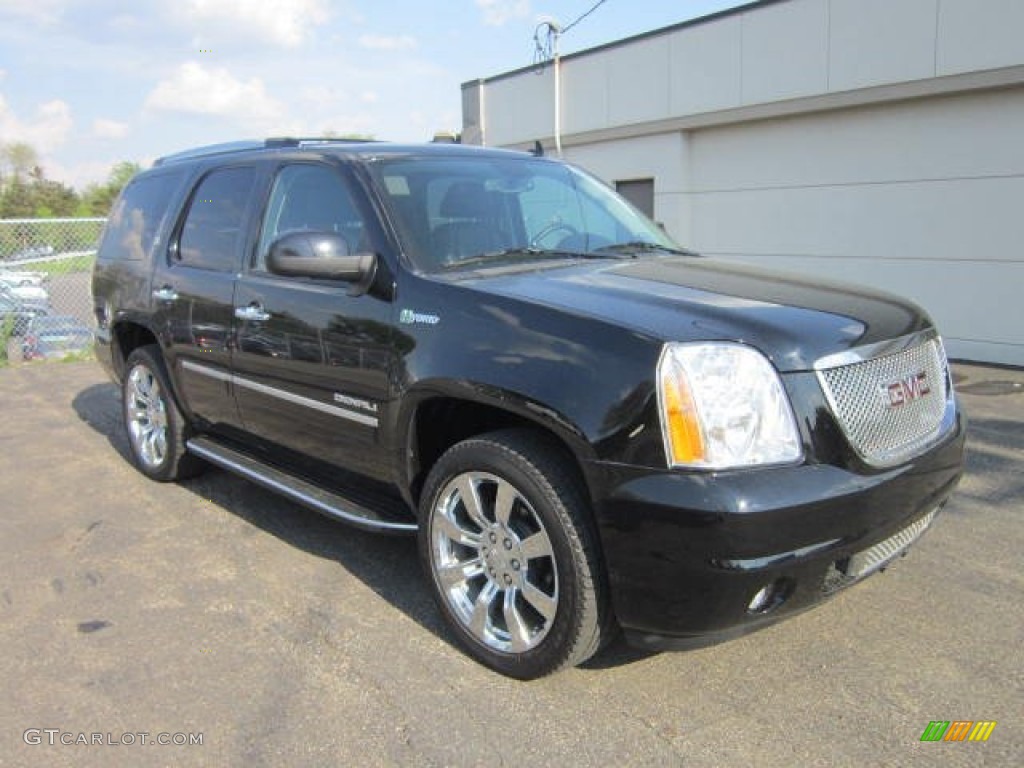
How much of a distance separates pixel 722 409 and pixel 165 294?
11.7 feet

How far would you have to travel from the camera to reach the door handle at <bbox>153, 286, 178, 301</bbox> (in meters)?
4.80

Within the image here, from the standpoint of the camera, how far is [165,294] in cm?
489

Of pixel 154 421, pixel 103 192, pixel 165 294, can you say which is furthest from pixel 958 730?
pixel 103 192

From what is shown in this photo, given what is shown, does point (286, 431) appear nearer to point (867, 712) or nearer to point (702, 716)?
point (702, 716)

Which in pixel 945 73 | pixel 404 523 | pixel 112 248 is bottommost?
pixel 404 523

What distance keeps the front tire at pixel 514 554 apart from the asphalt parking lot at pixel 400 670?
0.16 m

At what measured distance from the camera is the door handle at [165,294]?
4.80 metres

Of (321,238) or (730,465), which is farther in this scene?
(321,238)

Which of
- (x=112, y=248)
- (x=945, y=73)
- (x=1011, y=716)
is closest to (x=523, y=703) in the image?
(x=1011, y=716)

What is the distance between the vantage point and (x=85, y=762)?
8.73ft

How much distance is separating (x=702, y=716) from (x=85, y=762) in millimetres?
1972

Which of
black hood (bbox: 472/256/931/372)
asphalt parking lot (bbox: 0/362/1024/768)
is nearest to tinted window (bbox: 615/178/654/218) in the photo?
asphalt parking lot (bbox: 0/362/1024/768)

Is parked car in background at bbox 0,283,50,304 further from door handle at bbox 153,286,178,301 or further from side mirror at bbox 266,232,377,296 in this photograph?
side mirror at bbox 266,232,377,296

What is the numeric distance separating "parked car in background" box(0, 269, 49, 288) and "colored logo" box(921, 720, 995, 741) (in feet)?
38.9
